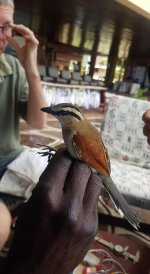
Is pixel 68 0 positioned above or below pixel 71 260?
above

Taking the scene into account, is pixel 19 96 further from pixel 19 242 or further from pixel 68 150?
pixel 19 242

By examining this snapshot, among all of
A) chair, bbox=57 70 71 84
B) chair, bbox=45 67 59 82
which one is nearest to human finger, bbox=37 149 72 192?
chair, bbox=45 67 59 82

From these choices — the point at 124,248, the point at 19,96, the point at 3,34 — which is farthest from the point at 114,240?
the point at 3,34

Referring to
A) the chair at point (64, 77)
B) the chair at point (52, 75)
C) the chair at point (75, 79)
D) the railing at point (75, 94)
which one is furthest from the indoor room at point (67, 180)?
the chair at point (75, 79)

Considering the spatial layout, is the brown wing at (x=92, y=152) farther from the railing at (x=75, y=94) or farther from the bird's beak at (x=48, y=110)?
the railing at (x=75, y=94)

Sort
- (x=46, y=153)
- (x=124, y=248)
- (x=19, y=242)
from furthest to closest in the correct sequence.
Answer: (x=124, y=248)
(x=46, y=153)
(x=19, y=242)

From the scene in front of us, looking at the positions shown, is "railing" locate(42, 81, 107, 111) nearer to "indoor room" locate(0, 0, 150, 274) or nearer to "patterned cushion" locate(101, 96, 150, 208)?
"indoor room" locate(0, 0, 150, 274)

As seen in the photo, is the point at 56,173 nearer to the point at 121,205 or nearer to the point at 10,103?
the point at 121,205
